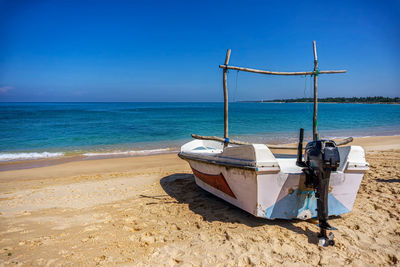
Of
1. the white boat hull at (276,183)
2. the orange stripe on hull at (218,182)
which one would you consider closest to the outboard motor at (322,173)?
the white boat hull at (276,183)

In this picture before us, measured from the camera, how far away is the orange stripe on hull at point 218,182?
3.88 metres

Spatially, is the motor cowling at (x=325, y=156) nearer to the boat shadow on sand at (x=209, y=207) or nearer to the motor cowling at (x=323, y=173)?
the motor cowling at (x=323, y=173)

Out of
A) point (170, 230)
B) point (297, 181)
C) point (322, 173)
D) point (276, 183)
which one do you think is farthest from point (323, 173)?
point (170, 230)

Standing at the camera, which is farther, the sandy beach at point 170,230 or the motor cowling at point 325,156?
the motor cowling at point 325,156

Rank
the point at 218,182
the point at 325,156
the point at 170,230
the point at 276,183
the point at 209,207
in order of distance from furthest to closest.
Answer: the point at 209,207 → the point at 218,182 → the point at 170,230 → the point at 276,183 → the point at 325,156

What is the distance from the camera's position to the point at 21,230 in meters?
3.63

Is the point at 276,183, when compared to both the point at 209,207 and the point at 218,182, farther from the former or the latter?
the point at 209,207

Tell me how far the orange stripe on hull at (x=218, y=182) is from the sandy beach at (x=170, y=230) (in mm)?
366

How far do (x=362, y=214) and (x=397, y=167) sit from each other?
415 cm

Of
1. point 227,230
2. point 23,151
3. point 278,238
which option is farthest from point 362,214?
point 23,151

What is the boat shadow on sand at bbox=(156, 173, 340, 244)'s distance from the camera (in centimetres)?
346

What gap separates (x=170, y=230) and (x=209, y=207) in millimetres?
1017

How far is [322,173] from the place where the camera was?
2.93 metres

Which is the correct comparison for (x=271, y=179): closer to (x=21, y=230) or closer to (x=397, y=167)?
(x=21, y=230)
